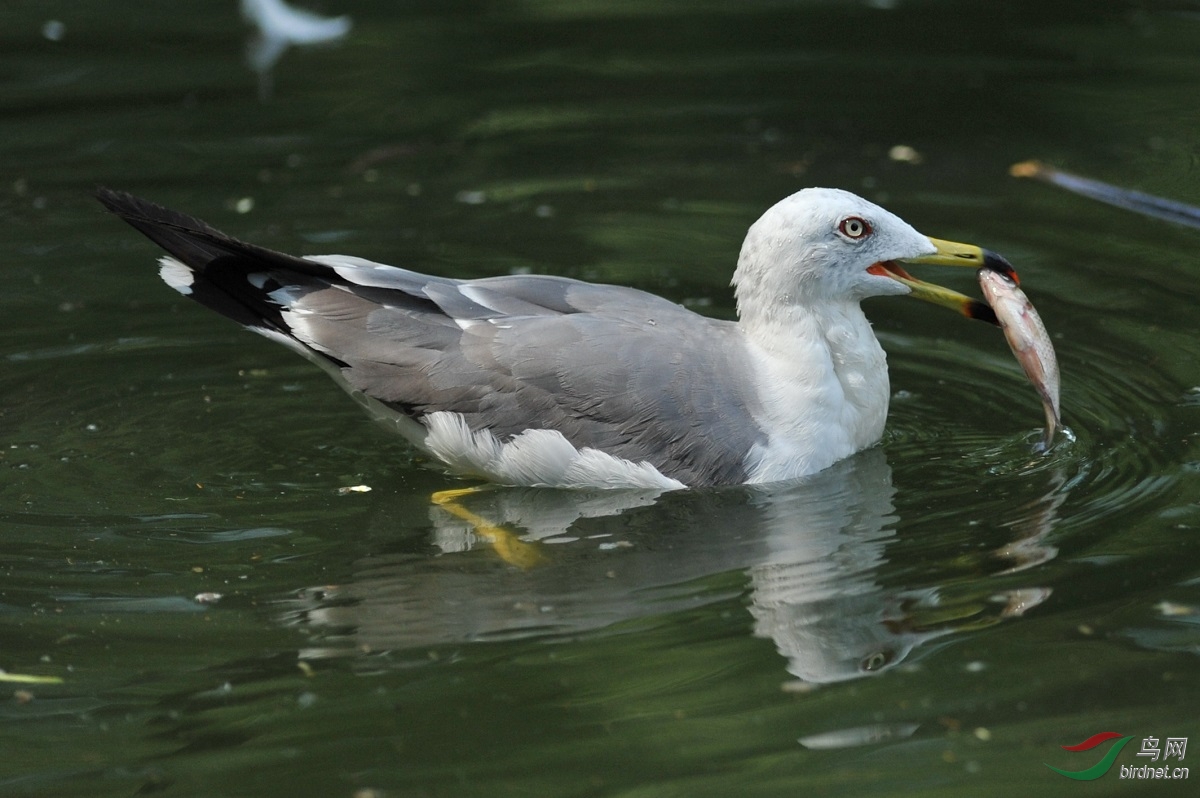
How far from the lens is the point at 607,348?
667 cm

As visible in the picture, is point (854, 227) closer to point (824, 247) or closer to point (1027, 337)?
point (824, 247)

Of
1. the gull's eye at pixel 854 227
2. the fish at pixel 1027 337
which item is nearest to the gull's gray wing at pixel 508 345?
the gull's eye at pixel 854 227

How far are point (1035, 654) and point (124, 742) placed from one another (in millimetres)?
2904

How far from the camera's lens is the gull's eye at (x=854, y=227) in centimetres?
679

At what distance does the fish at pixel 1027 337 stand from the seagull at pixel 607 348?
7cm

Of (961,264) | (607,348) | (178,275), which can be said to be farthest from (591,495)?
(178,275)

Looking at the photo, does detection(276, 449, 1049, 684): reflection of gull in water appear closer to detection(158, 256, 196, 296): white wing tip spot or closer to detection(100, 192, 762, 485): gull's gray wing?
detection(100, 192, 762, 485): gull's gray wing

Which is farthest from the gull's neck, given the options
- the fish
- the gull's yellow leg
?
the gull's yellow leg

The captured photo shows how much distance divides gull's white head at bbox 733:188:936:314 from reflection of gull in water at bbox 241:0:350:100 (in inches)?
281

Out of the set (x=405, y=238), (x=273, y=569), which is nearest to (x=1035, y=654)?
(x=273, y=569)

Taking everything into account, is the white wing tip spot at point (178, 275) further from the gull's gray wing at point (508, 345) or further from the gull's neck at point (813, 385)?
the gull's neck at point (813, 385)

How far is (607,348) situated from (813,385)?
891mm

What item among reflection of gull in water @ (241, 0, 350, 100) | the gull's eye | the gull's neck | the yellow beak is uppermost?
reflection of gull in water @ (241, 0, 350, 100)

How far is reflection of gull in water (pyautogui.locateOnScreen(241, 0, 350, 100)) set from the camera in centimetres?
1305
